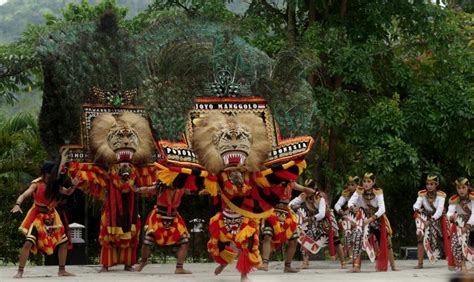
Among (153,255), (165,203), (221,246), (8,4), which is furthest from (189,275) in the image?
(8,4)

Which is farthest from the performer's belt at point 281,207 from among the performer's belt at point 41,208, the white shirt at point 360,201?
the performer's belt at point 41,208

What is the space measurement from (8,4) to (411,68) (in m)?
101

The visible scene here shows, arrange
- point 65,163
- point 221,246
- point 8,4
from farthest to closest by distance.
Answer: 1. point 8,4
2. point 65,163
3. point 221,246

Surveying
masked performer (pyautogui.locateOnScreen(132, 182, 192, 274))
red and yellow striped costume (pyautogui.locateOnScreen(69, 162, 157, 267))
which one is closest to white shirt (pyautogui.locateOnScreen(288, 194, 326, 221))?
masked performer (pyautogui.locateOnScreen(132, 182, 192, 274))

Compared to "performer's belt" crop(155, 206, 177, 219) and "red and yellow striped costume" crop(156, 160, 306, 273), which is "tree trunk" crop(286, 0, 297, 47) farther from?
"red and yellow striped costume" crop(156, 160, 306, 273)

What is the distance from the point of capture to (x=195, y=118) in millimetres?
11508

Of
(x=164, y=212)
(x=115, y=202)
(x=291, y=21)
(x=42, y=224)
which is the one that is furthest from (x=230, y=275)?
(x=291, y=21)

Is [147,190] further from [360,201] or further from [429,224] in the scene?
[429,224]

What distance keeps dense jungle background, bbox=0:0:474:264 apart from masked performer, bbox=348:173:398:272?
1.27 meters

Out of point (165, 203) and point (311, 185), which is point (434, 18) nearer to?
point (311, 185)

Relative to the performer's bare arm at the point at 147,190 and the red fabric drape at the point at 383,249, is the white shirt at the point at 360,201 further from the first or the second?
the performer's bare arm at the point at 147,190

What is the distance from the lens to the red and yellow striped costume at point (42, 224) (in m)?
12.6

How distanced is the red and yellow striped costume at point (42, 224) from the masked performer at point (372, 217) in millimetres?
4258

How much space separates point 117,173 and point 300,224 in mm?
3234
